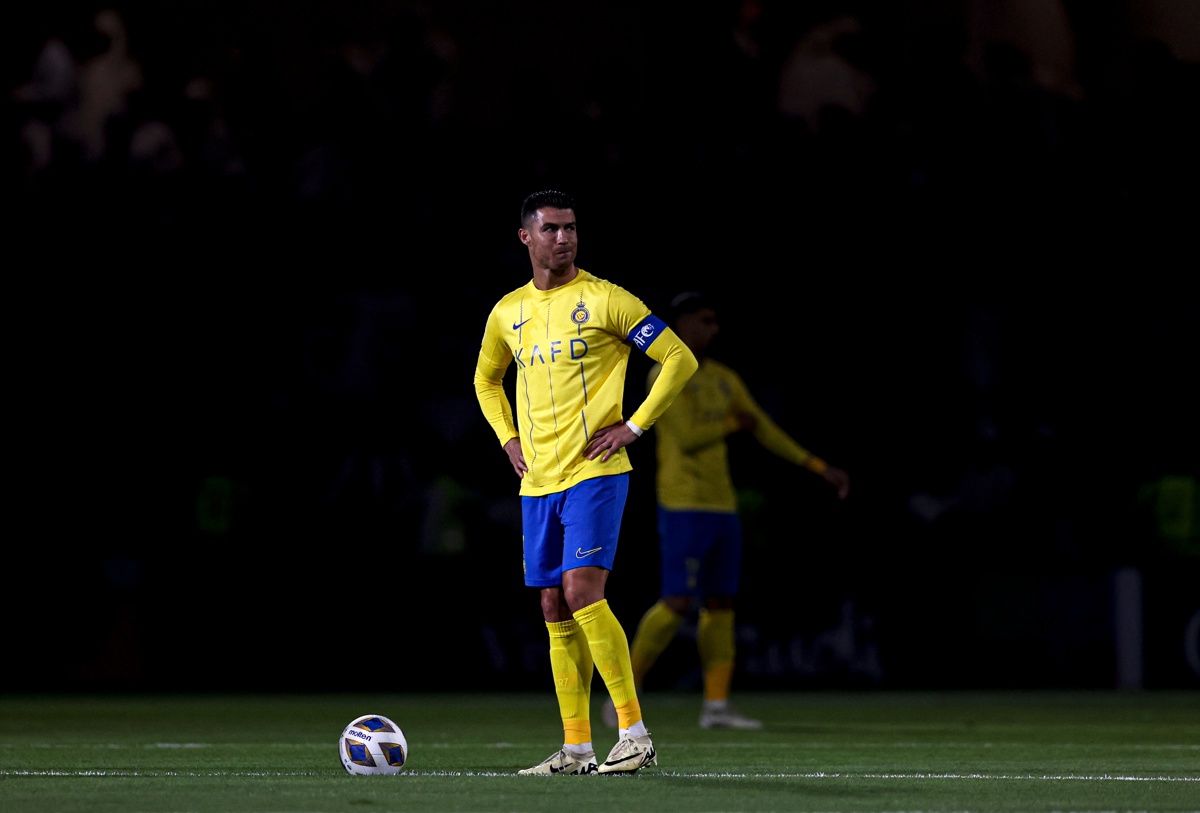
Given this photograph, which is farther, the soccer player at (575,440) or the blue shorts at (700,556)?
the blue shorts at (700,556)

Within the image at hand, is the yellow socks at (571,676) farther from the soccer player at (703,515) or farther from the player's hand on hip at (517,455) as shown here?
the soccer player at (703,515)

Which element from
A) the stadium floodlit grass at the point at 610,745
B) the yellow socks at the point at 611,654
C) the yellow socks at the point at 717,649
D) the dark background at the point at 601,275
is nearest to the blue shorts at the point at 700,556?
the yellow socks at the point at 717,649

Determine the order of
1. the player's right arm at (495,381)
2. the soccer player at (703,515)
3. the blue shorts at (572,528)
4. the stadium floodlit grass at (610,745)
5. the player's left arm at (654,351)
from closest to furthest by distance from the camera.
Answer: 1. the stadium floodlit grass at (610,745)
2. the blue shorts at (572,528)
3. the player's left arm at (654,351)
4. the player's right arm at (495,381)
5. the soccer player at (703,515)

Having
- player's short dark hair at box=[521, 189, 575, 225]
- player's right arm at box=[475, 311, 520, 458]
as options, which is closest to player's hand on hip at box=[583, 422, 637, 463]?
player's right arm at box=[475, 311, 520, 458]

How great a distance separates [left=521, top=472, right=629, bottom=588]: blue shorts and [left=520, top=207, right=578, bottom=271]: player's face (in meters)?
0.72

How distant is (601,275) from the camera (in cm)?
1337

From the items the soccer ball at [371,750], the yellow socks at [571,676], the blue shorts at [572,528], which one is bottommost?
the soccer ball at [371,750]

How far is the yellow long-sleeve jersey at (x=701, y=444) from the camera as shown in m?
8.41

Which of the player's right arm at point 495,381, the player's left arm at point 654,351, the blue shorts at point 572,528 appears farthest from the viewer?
the player's right arm at point 495,381

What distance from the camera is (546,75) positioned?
49.2 ft

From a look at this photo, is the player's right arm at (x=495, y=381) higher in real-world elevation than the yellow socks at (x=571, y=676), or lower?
higher

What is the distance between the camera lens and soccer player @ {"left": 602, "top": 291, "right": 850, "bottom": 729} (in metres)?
8.23

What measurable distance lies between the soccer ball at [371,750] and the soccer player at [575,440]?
41 cm

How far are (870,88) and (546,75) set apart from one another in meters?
2.88
